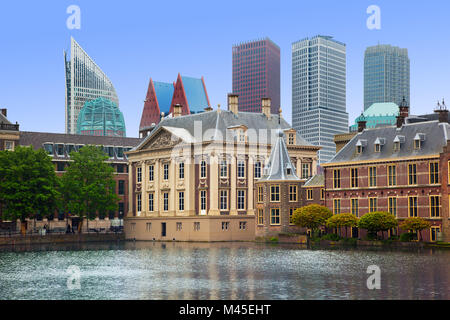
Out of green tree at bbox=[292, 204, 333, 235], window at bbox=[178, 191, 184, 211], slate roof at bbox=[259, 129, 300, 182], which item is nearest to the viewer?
green tree at bbox=[292, 204, 333, 235]

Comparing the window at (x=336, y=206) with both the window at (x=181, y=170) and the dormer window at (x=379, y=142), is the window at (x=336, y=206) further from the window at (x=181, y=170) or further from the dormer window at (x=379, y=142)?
the window at (x=181, y=170)

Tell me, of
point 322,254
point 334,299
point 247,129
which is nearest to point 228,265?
point 322,254

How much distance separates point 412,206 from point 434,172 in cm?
485

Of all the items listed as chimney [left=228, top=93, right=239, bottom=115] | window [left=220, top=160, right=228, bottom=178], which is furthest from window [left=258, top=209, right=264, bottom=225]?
chimney [left=228, top=93, right=239, bottom=115]

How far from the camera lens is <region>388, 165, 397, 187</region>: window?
290 feet

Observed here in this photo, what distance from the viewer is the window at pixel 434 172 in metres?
83.5

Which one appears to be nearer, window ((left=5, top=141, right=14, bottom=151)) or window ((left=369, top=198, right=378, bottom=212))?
window ((left=369, top=198, right=378, bottom=212))

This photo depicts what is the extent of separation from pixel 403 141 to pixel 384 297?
53585mm

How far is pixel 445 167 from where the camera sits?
268ft

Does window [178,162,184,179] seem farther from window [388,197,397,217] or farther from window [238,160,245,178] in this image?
window [388,197,397,217]

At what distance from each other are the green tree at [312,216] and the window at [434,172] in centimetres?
1420

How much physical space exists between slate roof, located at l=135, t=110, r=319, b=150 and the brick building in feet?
60.1

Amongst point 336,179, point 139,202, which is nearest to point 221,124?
point 139,202

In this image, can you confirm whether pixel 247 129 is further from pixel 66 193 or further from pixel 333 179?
pixel 66 193
